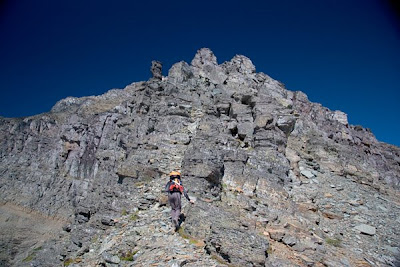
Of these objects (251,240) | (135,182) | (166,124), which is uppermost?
(166,124)

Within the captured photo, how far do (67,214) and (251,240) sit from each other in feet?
244

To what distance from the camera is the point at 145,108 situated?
25.7 m

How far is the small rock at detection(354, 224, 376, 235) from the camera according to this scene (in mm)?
15312

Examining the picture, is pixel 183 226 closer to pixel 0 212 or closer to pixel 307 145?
→ pixel 307 145

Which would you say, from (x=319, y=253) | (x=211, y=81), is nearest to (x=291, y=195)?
(x=319, y=253)

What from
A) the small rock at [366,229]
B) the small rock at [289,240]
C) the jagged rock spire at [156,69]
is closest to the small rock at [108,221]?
the small rock at [289,240]

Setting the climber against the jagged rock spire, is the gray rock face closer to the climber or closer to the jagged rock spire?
the jagged rock spire

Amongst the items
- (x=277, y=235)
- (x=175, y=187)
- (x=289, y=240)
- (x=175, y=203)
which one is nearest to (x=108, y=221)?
(x=175, y=203)

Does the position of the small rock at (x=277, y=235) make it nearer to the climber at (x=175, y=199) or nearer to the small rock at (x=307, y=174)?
the climber at (x=175, y=199)

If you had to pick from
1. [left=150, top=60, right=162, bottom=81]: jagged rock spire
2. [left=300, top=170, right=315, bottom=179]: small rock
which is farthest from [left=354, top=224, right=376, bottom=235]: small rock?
[left=150, top=60, right=162, bottom=81]: jagged rock spire

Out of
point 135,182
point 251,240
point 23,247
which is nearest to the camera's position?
point 251,240

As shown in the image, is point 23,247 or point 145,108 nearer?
point 145,108

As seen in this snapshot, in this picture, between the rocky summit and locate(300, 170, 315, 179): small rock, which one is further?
locate(300, 170, 315, 179): small rock

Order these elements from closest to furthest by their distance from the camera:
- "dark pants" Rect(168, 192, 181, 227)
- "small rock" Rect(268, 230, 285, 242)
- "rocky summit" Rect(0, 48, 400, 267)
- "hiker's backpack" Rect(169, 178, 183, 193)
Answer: "rocky summit" Rect(0, 48, 400, 267)
"dark pants" Rect(168, 192, 181, 227)
"hiker's backpack" Rect(169, 178, 183, 193)
"small rock" Rect(268, 230, 285, 242)
